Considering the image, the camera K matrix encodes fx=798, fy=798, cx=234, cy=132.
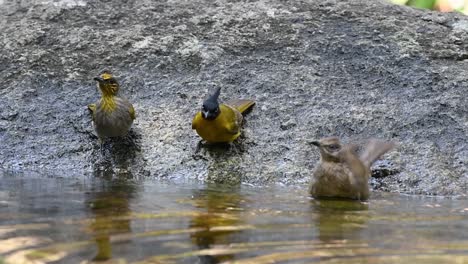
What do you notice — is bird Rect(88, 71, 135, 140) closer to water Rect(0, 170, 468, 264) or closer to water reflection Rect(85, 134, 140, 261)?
water reflection Rect(85, 134, 140, 261)

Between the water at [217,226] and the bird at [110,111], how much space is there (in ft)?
2.70

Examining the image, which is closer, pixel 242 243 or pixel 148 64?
pixel 242 243

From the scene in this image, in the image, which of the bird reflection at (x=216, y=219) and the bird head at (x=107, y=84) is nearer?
the bird reflection at (x=216, y=219)

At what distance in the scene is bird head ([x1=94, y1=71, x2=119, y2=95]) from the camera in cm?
588

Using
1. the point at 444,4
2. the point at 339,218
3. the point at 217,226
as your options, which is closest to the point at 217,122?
the point at 339,218

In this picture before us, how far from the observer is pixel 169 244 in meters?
2.87

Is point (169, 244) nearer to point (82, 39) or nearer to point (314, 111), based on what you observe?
point (314, 111)

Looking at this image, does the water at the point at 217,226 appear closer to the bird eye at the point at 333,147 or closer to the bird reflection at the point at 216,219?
the bird reflection at the point at 216,219

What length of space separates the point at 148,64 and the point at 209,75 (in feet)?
1.79

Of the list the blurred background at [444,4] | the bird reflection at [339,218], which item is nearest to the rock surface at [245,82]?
the bird reflection at [339,218]

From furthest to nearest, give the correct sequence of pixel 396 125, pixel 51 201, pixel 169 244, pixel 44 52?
pixel 44 52
pixel 396 125
pixel 51 201
pixel 169 244

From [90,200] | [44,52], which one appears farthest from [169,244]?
[44,52]

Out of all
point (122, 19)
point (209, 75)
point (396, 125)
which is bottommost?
point (396, 125)

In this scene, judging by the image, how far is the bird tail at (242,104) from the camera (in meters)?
5.74
